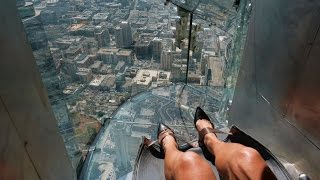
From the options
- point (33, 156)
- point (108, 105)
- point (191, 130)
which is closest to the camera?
point (33, 156)

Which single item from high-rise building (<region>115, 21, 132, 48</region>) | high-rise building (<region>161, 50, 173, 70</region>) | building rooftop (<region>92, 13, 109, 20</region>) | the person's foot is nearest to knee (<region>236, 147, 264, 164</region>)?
the person's foot

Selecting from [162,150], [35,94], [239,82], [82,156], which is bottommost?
[82,156]

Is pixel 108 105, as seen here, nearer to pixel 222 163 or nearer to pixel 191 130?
pixel 191 130

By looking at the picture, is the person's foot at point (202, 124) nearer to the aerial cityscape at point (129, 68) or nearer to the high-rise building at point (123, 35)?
the aerial cityscape at point (129, 68)

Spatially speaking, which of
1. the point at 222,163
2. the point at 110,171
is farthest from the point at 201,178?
the point at 110,171

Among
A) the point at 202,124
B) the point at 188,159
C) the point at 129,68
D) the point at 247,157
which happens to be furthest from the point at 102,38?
the point at 247,157

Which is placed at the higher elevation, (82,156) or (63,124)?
(63,124)

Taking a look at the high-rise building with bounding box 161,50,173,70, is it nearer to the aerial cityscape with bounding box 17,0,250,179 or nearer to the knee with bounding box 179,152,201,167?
the aerial cityscape with bounding box 17,0,250,179
